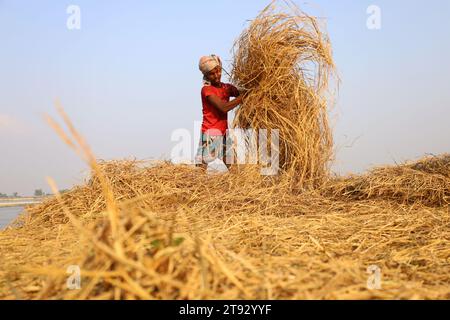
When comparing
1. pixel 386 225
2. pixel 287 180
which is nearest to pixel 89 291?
pixel 386 225

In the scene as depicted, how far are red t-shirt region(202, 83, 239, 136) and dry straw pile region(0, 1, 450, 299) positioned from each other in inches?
6.9

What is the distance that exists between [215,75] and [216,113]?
1.19ft

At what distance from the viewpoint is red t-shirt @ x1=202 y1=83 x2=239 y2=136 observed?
4.08 meters

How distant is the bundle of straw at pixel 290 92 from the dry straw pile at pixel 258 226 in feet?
0.04

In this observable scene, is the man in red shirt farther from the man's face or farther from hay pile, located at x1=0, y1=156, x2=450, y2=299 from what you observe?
hay pile, located at x1=0, y1=156, x2=450, y2=299

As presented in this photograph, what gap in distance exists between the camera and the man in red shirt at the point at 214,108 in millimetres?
3975

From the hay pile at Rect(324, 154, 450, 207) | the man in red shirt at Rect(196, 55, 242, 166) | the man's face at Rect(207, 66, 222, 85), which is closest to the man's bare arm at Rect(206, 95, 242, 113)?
the man in red shirt at Rect(196, 55, 242, 166)

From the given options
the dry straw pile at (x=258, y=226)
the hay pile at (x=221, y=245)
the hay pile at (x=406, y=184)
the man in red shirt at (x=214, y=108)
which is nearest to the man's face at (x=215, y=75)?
the man in red shirt at (x=214, y=108)

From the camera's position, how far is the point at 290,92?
13.0ft

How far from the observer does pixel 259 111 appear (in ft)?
12.9

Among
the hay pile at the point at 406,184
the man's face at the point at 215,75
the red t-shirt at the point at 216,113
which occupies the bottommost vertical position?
the hay pile at the point at 406,184

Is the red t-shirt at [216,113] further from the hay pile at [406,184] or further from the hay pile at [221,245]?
the hay pile at [406,184]

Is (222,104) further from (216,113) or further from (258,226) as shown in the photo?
(258,226)

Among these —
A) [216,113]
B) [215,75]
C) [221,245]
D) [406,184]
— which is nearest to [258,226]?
[221,245]
